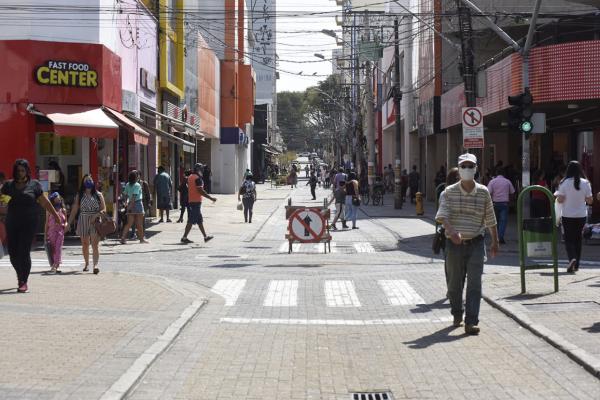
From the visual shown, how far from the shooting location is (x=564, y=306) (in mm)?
10977

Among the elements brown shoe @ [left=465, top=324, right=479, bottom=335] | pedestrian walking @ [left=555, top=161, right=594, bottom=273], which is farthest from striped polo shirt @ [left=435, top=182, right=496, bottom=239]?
pedestrian walking @ [left=555, top=161, right=594, bottom=273]

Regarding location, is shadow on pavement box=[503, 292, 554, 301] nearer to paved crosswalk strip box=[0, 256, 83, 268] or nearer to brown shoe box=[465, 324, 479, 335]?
brown shoe box=[465, 324, 479, 335]

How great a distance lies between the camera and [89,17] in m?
23.4

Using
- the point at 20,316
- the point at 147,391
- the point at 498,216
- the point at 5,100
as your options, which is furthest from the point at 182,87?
the point at 147,391

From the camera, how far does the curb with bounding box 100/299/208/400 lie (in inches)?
267

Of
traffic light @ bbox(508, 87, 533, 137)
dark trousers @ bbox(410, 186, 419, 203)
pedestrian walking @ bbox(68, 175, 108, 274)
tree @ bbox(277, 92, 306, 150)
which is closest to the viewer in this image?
pedestrian walking @ bbox(68, 175, 108, 274)

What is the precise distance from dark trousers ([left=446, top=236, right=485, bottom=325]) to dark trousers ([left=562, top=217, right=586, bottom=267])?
17.4 ft

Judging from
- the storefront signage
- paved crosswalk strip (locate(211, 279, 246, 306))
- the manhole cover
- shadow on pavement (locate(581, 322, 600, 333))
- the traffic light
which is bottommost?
paved crosswalk strip (locate(211, 279, 246, 306))

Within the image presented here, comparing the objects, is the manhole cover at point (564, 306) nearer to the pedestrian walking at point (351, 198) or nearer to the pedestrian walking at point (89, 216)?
the pedestrian walking at point (89, 216)

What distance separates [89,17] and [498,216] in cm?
1189

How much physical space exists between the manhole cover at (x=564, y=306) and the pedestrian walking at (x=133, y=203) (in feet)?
39.8

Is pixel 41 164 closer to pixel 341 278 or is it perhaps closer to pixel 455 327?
pixel 341 278

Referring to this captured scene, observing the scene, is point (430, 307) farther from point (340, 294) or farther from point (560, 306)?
point (340, 294)

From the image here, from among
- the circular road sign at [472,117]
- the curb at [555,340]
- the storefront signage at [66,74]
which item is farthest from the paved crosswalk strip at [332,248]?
the curb at [555,340]
